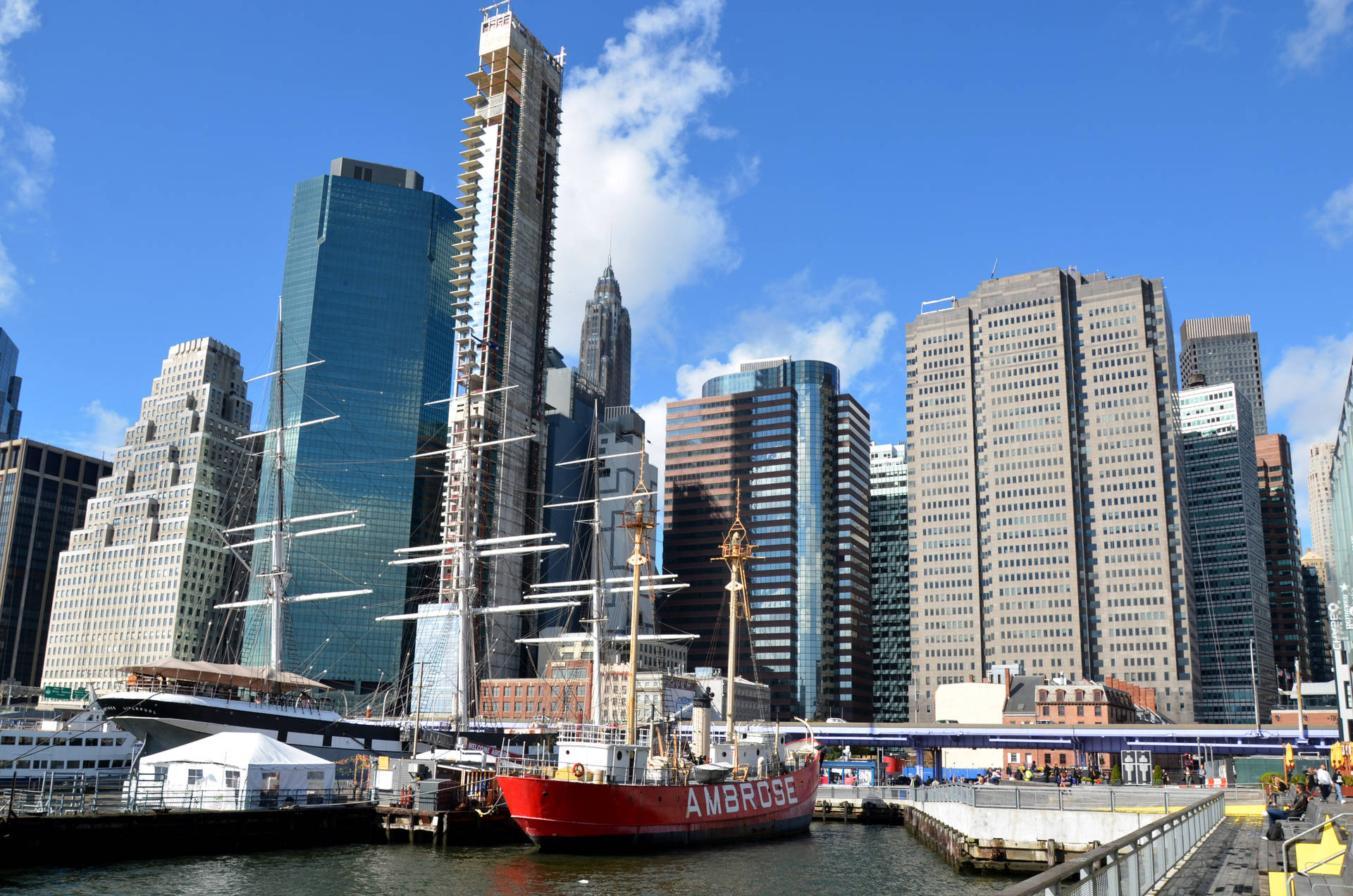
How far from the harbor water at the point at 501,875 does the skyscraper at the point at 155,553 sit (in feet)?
456

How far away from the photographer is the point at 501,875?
44000mm

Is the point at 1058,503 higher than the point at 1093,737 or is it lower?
higher

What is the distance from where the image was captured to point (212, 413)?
642ft

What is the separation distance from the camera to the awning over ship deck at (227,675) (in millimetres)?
76438

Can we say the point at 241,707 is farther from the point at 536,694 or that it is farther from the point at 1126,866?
the point at 536,694

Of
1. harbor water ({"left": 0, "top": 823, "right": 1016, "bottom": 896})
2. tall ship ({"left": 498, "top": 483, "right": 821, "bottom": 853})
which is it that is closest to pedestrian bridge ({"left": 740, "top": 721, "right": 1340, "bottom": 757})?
tall ship ({"left": 498, "top": 483, "right": 821, "bottom": 853})

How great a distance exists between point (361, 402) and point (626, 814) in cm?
14269

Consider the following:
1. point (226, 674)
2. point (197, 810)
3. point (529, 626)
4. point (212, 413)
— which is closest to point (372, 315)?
point (212, 413)

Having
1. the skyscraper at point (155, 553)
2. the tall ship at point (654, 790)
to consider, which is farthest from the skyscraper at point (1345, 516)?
the skyscraper at point (155, 553)

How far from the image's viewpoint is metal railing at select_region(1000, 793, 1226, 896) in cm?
1230

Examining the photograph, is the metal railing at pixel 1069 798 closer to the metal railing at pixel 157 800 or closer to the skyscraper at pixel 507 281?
the metal railing at pixel 157 800

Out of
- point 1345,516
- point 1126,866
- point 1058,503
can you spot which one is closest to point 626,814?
point 1126,866

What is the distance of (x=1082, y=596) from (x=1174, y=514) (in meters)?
20.6

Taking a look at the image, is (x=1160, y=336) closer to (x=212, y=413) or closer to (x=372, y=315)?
(x=372, y=315)
